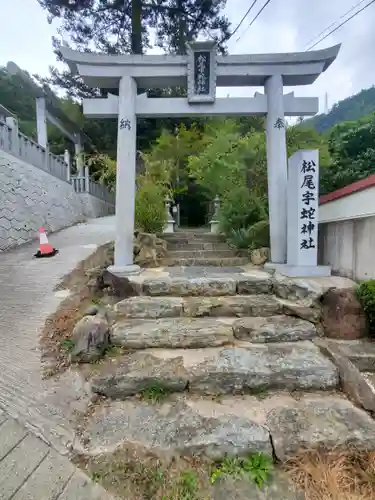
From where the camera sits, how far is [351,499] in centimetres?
170

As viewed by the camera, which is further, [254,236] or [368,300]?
[254,236]

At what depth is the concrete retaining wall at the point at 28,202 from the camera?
6.79 metres

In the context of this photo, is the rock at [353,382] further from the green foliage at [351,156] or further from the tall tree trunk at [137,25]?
the tall tree trunk at [137,25]

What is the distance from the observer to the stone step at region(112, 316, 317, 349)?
9.42 ft

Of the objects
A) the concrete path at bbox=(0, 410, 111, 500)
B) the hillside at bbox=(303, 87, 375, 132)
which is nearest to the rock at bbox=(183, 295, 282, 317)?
the concrete path at bbox=(0, 410, 111, 500)

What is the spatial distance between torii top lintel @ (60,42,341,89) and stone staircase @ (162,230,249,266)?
303 centimetres

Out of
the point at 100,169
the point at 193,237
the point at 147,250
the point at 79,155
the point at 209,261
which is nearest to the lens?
the point at 147,250

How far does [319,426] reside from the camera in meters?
2.09

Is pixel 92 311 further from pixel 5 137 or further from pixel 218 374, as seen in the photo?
pixel 5 137

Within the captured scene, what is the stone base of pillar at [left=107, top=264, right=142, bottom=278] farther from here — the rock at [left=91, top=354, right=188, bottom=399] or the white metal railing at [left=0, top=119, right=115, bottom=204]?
the white metal railing at [left=0, top=119, right=115, bottom=204]

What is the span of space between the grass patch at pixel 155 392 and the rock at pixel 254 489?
738 millimetres

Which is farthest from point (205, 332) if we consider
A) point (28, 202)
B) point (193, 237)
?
point (28, 202)

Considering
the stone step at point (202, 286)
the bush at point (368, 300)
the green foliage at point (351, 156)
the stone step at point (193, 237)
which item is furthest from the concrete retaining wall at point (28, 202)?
the green foliage at point (351, 156)

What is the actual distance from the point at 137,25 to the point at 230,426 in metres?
14.4
